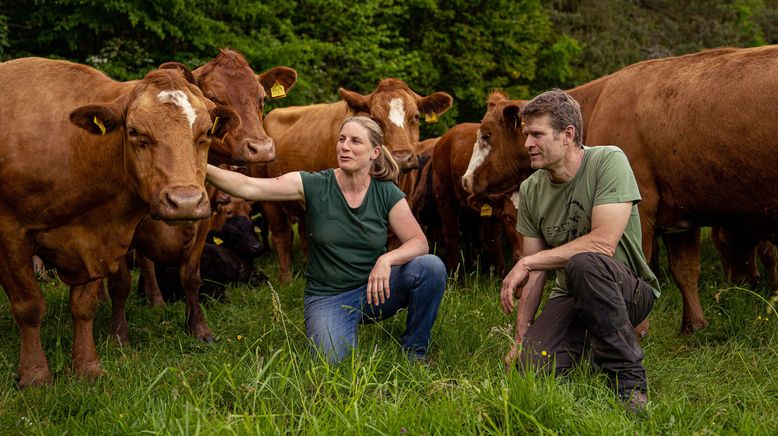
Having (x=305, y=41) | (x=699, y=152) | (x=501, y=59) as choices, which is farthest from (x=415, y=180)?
(x=501, y=59)

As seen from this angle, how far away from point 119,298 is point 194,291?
2.00ft

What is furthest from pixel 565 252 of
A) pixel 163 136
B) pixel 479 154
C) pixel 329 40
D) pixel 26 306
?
pixel 329 40

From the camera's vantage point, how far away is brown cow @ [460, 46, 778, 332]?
17.4 feet

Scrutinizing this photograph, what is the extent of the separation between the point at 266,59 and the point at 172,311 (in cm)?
1082

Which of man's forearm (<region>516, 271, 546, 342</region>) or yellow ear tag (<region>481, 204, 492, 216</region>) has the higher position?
man's forearm (<region>516, 271, 546, 342</region>)

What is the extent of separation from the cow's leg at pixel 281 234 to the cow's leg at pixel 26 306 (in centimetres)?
428

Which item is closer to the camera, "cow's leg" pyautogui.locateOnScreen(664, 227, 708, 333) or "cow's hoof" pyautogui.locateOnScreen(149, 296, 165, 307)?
"cow's leg" pyautogui.locateOnScreen(664, 227, 708, 333)

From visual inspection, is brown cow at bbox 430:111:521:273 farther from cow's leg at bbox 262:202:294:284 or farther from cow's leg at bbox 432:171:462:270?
cow's leg at bbox 262:202:294:284

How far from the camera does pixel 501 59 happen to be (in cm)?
2545

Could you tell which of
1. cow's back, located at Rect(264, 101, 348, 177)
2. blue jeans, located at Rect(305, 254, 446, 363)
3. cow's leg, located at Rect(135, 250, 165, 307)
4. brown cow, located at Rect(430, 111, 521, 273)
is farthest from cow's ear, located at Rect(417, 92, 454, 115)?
blue jeans, located at Rect(305, 254, 446, 363)

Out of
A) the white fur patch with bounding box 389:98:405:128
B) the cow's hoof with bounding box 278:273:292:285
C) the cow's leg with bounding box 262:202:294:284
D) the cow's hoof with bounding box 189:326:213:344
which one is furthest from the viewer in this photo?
the cow's leg with bounding box 262:202:294:284

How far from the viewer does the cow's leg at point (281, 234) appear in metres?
9.31

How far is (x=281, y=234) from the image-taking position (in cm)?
961

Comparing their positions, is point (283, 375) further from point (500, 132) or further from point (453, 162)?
point (453, 162)
